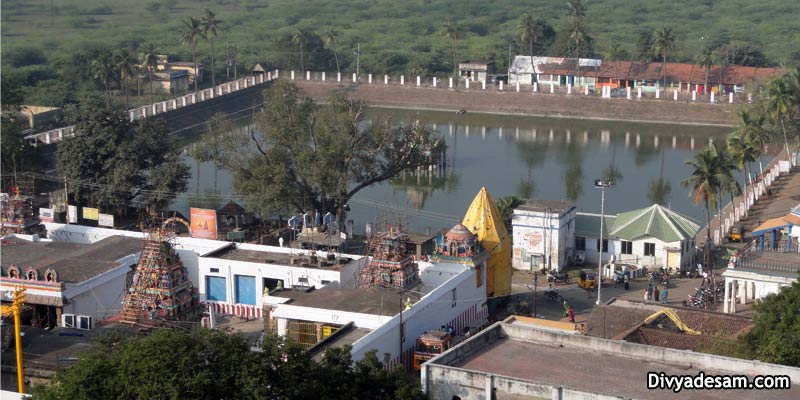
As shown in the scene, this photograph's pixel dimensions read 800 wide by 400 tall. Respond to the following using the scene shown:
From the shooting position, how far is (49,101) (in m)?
80.2

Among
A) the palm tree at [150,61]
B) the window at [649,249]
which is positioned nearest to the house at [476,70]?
the palm tree at [150,61]

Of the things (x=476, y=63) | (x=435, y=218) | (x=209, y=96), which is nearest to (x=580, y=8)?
(x=476, y=63)

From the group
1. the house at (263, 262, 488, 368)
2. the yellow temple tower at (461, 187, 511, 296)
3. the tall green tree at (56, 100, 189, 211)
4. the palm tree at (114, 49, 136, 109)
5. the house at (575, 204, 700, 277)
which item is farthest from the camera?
the palm tree at (114, 49, 136, 109)

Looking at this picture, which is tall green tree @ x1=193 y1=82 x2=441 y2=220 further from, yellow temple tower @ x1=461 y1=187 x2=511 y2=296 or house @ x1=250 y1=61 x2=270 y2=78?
house @ x1=250 y1=61 x2=270 y2=78

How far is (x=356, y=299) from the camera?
105 ft

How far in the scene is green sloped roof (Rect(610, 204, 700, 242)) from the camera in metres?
42.3

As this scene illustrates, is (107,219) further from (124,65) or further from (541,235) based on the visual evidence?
(124,65)

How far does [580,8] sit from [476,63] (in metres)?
11.6

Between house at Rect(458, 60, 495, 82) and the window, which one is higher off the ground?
house at Rect(458, 60, 495, 82)

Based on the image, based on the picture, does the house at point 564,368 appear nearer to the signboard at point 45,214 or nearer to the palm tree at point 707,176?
the palm tree at point 707,176

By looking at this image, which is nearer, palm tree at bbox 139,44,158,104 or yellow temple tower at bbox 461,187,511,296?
yellow temple tower at bbox 461,187,511,296

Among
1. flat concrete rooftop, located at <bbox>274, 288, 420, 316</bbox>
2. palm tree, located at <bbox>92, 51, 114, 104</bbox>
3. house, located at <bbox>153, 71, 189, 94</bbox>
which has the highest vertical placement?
palm tree, located at <bbox>92, 51, 114, 104</bbox>

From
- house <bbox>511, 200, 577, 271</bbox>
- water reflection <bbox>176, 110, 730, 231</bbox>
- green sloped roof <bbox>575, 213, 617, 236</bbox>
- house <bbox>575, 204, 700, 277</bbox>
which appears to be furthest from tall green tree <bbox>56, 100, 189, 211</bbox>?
house <bbox>575, 204, 700, 277</bbox>

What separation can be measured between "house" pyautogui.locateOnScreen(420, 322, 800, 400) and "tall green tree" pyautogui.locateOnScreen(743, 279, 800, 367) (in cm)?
224
